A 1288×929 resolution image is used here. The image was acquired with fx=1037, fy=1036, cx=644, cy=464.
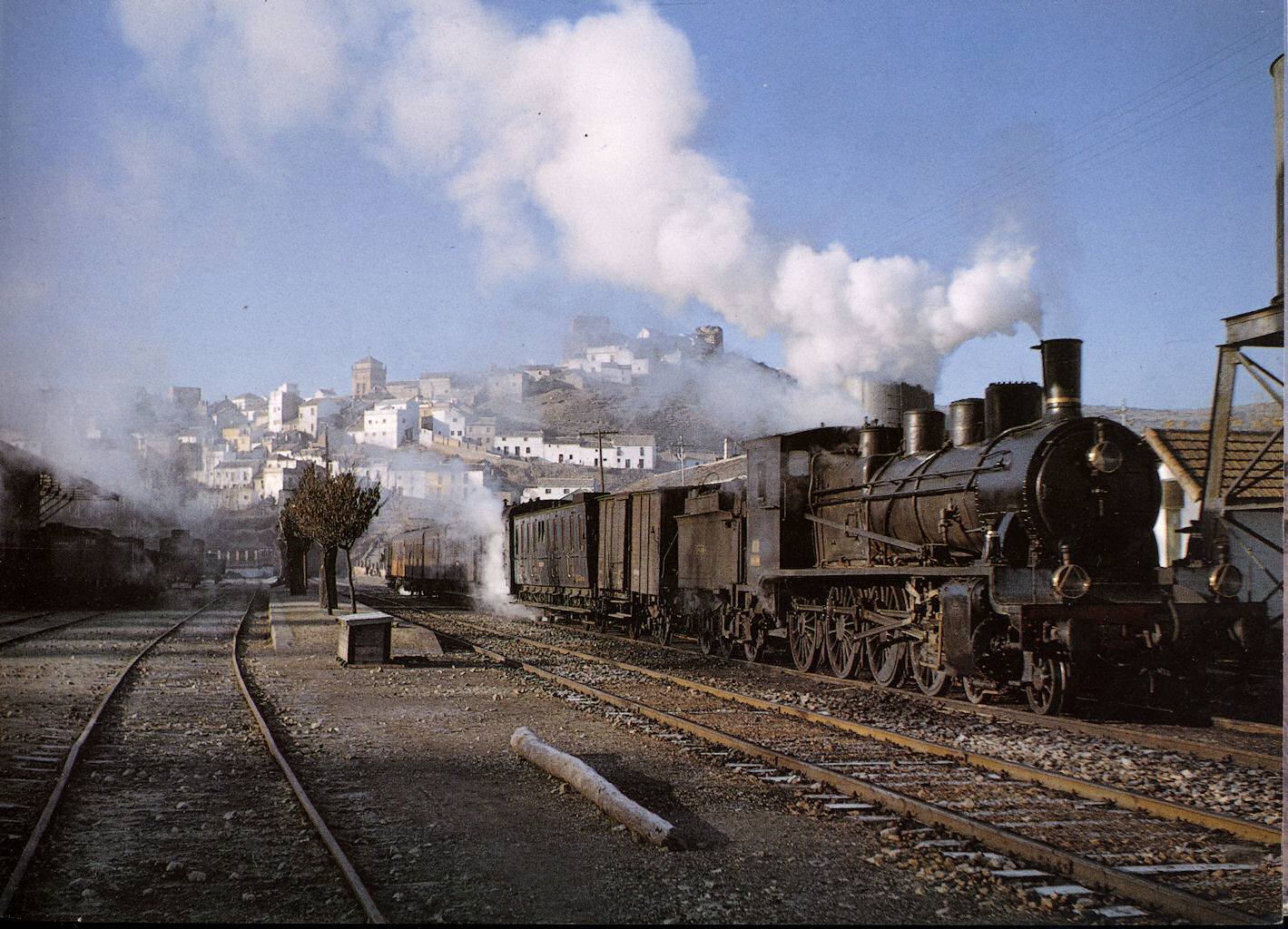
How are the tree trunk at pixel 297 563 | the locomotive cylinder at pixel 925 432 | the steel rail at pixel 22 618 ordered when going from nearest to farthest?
the locomotive cylinder at pixel 925 432, the steel rail at pixel 22 618, the tree trunk at pixel 297 563

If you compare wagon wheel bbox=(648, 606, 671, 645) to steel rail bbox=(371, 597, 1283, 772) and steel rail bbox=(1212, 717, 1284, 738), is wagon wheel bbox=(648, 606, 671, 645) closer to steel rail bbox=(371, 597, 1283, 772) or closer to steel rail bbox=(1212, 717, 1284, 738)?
steel rail bbox=(371, 597, 1283, 772)

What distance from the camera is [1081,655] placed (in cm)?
1055

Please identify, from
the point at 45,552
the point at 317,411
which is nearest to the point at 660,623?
the point at 45,552

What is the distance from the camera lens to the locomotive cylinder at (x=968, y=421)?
12578mm

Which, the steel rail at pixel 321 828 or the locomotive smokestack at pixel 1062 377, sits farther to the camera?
the locomotive smokestack at pixel 1062 377

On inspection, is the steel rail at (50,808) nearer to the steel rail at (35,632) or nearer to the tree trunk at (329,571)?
the steel rail at (35,632)

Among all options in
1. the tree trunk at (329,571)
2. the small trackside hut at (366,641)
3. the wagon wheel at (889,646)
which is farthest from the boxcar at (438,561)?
the wagon wheel at (889,646)

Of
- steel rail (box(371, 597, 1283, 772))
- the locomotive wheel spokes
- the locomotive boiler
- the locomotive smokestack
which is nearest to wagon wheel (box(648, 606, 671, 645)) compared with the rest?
steel rail (box(371, 597, 1283, 772))

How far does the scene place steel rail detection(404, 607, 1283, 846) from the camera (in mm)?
6508

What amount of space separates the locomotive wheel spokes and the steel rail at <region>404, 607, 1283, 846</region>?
2.19 metres

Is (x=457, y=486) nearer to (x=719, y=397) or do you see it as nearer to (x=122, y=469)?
(x=122, y=469)

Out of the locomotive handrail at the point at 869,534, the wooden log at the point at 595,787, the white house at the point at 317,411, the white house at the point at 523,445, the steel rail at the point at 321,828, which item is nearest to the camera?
the steel rail at the point at 321,828

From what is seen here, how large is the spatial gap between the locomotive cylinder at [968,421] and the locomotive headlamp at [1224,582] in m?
2.92

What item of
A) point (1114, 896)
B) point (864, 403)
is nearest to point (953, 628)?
point (1114, 896)
